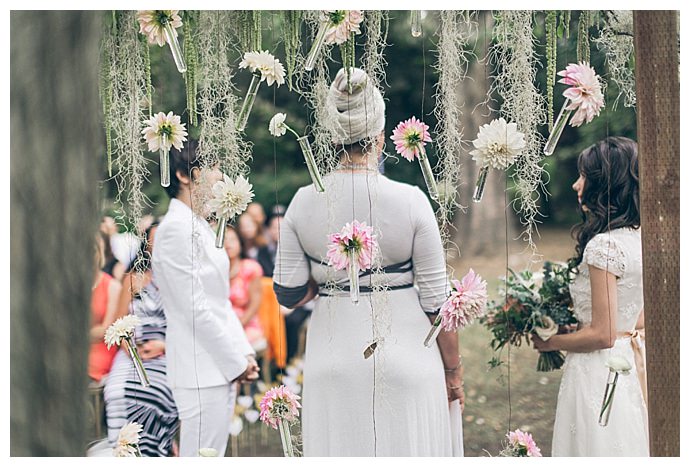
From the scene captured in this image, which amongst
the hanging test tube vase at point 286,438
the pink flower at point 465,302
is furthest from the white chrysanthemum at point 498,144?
the hanging test tube vase at point 286,438

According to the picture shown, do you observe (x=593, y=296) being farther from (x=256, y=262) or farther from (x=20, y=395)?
(x=20, y=395)

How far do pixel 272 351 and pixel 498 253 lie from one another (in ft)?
4.20

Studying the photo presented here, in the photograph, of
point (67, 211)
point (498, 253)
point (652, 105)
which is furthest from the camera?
point (498, 253)

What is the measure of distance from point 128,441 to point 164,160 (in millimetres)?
1135

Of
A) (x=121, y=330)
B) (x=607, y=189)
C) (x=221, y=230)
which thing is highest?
(x=607, y=189)

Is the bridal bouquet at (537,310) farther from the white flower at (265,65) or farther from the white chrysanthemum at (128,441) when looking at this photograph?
the white chrysanthemum at (128,441)

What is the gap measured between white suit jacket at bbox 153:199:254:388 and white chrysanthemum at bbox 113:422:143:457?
0.77ft

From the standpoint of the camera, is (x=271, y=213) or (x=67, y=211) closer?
(x=67, y=211)

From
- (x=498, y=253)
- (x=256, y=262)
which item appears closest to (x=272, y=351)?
(x=256, y=262)

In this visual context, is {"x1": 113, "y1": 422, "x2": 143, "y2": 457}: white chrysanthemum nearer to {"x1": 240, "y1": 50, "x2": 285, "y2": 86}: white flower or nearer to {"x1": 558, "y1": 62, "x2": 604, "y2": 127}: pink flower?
{"x1": 240, "y1": 50, "x2": 285, "y2": 86}: white flower

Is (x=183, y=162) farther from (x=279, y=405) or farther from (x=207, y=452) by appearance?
(x=207, y=452)

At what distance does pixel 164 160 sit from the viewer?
3371 mm

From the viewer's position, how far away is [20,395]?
195 cm

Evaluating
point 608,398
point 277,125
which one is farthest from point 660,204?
point 277,125
